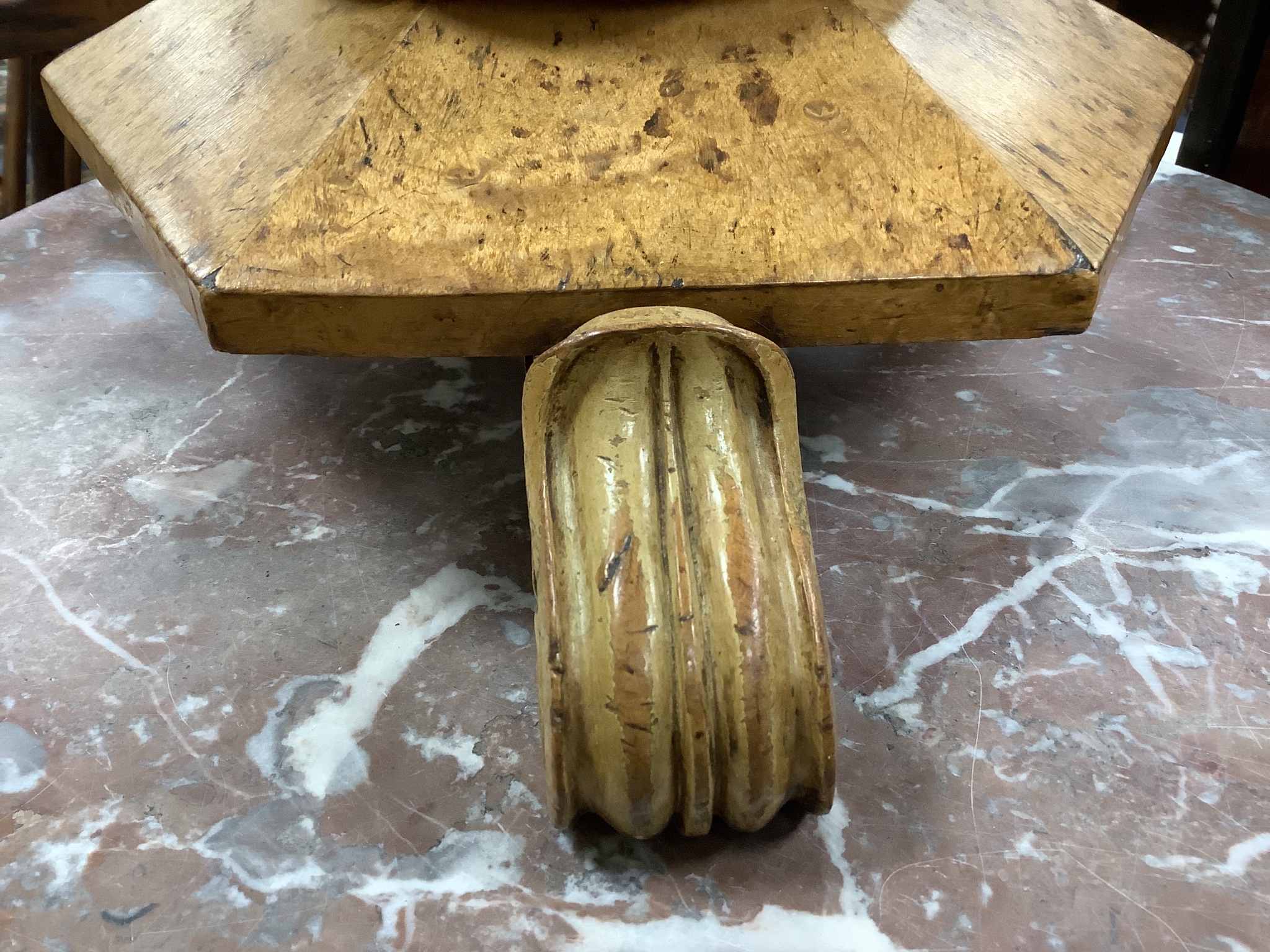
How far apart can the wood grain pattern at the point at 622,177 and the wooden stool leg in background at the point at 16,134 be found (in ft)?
2.95

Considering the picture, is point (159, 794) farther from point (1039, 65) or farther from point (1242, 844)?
point (1039, 65)

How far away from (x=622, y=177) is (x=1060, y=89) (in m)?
0.39

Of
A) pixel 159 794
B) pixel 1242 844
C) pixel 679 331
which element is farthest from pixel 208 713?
pixel 1242 844

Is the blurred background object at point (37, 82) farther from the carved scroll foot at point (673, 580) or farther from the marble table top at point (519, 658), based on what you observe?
the carved scroll foot at point (673, 580)

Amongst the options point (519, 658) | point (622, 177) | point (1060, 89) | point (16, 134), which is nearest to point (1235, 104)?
point (1060, 89)

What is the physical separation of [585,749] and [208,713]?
0.94ft

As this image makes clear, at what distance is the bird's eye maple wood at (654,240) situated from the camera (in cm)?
Result: 58

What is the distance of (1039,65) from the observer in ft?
2.86

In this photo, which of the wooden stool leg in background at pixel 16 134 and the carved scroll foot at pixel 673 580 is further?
the wooden stool leg in background at pixel 16 134

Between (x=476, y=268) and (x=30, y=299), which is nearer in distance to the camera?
(x=476, y=268)

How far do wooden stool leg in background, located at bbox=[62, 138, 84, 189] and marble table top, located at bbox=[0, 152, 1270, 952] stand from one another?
75 centimetres

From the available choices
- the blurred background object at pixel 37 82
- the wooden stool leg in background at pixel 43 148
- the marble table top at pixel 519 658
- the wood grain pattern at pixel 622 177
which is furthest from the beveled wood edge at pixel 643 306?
the wooden stool leg in background at pixel 43 148

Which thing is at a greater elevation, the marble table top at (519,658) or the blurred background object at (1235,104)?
the blurred background object at (1235,104)

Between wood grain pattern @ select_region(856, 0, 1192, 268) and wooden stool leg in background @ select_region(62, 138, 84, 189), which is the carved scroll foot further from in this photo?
wooden stool leg in background @ select_region(62, 138, 84, 189)
